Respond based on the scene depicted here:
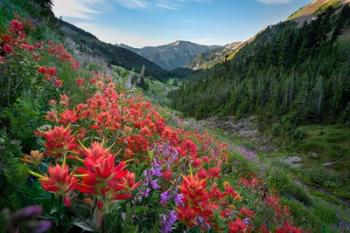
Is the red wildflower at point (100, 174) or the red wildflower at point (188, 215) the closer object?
the red wildflower at point (100, 174)

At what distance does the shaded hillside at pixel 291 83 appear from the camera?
222 feet

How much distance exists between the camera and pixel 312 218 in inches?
390

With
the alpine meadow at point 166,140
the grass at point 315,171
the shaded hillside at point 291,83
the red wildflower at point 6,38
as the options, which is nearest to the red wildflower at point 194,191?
the alpine meadow at point 166,140

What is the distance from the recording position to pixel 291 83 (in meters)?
76.3

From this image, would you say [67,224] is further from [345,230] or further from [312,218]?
[345,230]

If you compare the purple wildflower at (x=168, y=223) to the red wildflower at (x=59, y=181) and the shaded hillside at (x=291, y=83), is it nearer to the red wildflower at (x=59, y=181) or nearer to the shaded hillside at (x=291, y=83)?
the red wildflower at (x=59, y=181)

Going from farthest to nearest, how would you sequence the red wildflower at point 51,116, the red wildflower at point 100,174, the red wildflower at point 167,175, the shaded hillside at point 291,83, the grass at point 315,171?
the shaded hillside at point 291,83, the grass at point 315,171, the red wildflower at point 51,116, the red wildflower at point 167,175, the red wildflower at point 100,174

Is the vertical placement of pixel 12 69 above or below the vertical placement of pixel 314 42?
below

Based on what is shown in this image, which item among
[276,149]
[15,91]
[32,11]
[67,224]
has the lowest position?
[276,149]

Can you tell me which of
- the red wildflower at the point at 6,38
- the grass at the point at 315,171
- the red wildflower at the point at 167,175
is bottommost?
the grass at the point at 315,171

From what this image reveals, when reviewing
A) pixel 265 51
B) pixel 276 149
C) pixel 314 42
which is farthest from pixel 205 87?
pixel 276 149

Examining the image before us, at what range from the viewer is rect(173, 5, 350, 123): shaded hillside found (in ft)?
222

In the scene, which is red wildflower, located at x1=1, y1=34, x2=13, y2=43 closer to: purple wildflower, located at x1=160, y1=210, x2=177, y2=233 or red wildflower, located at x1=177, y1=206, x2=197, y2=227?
purple wildflower, located at x1=160, y1=210, x2=177, y2=233

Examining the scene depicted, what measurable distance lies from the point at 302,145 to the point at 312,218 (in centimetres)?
4988
